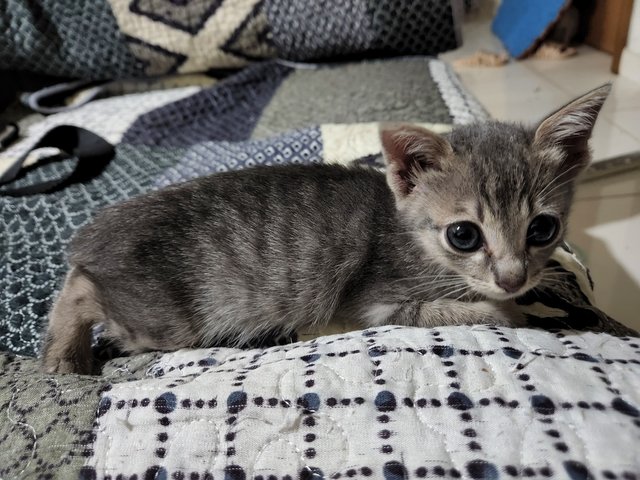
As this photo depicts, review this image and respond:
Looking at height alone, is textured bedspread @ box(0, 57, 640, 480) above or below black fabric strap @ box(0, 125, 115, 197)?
above

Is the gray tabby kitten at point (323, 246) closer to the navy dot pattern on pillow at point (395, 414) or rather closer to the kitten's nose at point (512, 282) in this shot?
the kitten's nose at point (512, 282)

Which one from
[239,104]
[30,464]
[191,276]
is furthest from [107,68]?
[30,464]

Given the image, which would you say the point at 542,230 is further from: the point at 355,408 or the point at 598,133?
the point at 598,133

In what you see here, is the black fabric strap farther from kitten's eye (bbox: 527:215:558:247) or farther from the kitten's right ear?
kitten's eye (bbox: 527:215:558:247)

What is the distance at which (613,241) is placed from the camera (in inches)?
52.5

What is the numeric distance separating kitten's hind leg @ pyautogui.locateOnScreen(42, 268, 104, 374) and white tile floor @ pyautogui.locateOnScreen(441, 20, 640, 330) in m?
0.94

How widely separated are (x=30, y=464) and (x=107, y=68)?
1.38 metres

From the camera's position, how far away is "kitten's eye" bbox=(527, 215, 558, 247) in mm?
761

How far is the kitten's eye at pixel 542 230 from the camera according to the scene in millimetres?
761

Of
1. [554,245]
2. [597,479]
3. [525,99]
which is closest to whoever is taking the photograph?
[597,479]

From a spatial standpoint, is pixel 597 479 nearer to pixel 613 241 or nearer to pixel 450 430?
pixel 450 430

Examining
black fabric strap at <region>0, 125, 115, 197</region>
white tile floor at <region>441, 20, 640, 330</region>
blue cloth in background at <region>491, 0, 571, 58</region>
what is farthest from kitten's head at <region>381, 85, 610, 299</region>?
blue cloth in background at <region>491, 0, 571, 58</region>

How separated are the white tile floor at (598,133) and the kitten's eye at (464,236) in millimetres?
492

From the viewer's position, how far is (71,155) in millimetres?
1378
